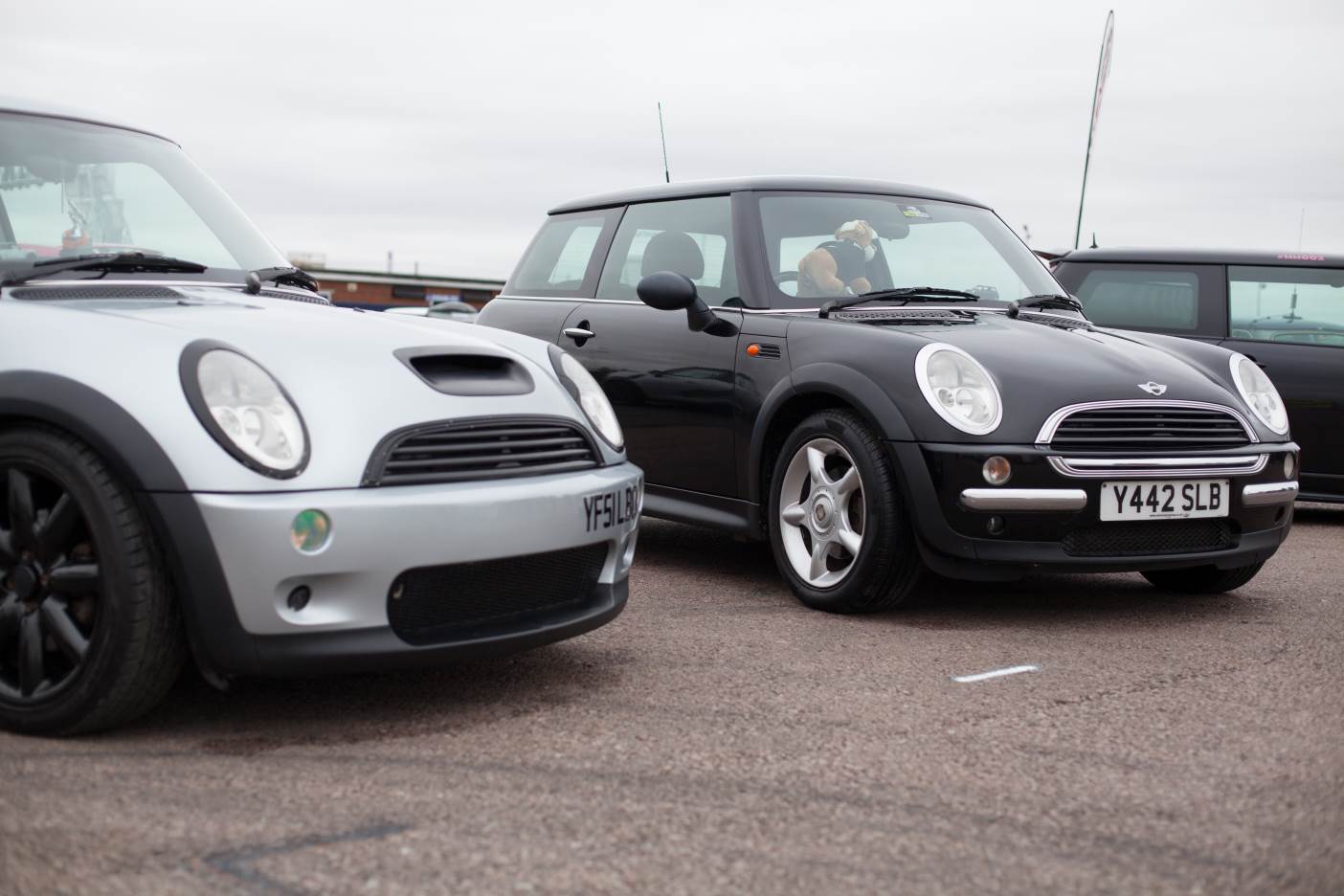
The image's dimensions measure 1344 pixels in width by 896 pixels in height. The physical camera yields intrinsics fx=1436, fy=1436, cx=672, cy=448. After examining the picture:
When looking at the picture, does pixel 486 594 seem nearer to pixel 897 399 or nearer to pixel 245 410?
pixel 245 410

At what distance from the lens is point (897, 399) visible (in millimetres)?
4844

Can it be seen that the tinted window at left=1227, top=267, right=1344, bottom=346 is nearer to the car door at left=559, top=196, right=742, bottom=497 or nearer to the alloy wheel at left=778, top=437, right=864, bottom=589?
the car door at left=559, top=196, right=742, bottom=497

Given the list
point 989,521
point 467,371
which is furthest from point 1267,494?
point 467,371

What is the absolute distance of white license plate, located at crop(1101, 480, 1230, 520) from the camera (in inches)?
186

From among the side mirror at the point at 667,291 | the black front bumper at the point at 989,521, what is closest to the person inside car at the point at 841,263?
the side mirror at the point at 667,291

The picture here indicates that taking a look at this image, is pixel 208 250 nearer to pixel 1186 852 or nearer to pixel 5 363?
pixel 5 363

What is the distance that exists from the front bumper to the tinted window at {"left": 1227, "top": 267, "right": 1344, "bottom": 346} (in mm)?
5831

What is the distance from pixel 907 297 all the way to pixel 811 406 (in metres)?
0.72

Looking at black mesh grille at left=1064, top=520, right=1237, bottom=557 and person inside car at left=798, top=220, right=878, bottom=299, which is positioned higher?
person inside car at left=798, top=220, right=878, bottom=299

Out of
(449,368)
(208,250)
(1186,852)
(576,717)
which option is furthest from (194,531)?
(1186,852)

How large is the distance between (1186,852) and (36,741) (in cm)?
246

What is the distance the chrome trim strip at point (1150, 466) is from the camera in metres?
4.70

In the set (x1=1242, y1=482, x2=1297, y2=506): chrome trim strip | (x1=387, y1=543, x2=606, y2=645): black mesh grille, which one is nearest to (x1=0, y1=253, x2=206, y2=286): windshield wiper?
(x1=387, y1=543, x2=606, y2=645): black mesh grille

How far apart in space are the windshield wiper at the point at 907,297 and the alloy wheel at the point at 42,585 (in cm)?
307
